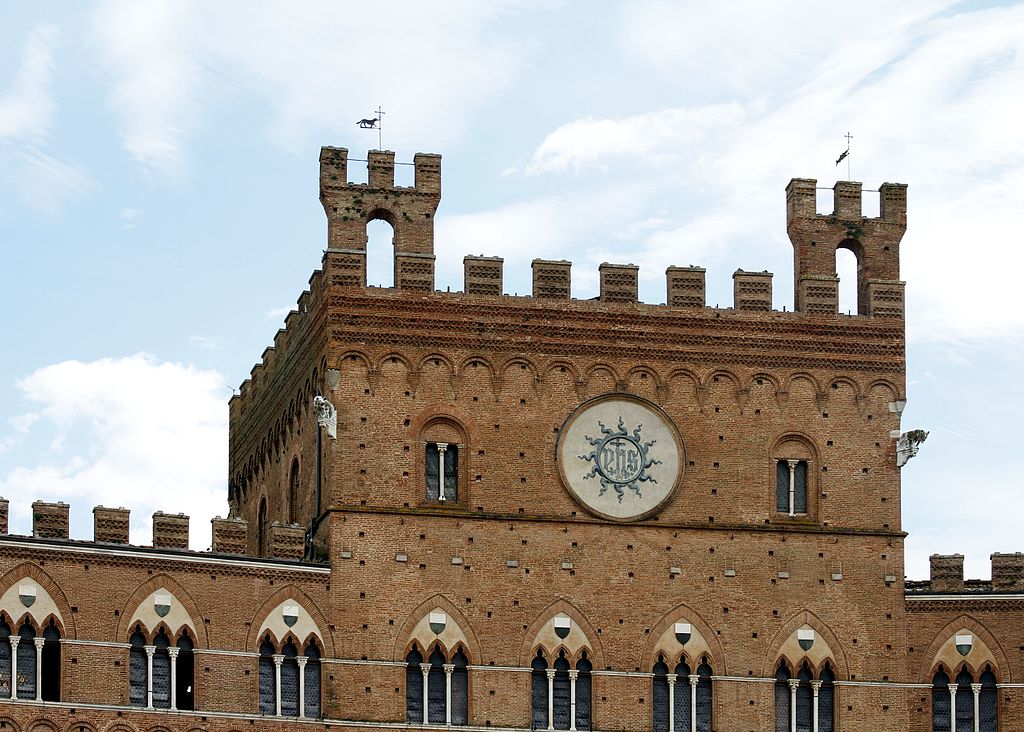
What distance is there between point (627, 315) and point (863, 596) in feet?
25.8

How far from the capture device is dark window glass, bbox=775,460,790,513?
6097cm

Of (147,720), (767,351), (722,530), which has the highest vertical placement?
(767,351)

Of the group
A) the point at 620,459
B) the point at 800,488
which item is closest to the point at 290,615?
the point at 620,459

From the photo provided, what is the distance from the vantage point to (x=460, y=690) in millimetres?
58719

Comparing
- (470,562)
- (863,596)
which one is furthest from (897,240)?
(470,562)

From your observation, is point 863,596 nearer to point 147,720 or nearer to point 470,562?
point 470,562

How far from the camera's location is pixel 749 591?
6012 centimetres

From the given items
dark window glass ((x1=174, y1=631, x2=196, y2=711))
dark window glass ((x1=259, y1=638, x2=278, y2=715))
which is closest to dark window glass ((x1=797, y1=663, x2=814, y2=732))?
dark window glass ((x1=259, y1=638, x2=278, y2=715))

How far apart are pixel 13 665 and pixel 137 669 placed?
254 centimetres

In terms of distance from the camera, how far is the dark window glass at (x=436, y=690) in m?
58.4

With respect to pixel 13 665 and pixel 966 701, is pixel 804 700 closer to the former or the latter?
pixel 966 701

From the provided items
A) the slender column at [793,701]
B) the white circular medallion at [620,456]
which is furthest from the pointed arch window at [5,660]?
the slender column at [793,701]

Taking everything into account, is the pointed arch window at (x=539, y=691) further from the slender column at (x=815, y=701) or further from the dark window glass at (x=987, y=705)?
the dark window glass at (x=987, y=705)

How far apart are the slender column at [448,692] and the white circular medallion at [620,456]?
457 centimetres
